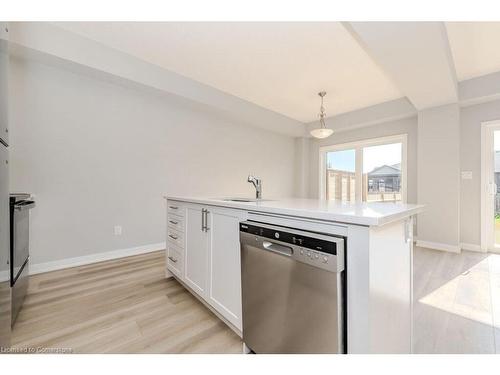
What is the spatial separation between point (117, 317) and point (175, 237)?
0.72 m

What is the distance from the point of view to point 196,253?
175 centimetres

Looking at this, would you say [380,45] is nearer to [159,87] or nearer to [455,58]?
[455,58]

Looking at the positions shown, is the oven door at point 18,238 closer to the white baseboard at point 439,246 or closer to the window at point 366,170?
the window at point 366,170

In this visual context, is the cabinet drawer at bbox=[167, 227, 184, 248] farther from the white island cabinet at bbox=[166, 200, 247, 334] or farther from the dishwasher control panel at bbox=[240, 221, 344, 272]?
the dishwasher control panel at bbox=[240, 221, 344, 272]

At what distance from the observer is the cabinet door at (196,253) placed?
165 centimetres

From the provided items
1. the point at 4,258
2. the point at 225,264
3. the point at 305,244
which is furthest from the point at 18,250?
the point at 305,244

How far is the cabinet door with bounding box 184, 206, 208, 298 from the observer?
5.43ft

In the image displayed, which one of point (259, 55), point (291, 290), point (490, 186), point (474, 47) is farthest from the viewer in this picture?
point (490, 186)

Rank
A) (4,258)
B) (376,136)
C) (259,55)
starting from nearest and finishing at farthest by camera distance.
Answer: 1. (4,258)
2. (259,55)
3. (376,136)

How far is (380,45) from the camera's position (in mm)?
2088

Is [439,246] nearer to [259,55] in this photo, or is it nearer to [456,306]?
[456,306]

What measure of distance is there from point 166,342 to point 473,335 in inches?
76.9

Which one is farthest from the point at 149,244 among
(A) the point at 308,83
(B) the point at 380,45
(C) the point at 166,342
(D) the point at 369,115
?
(D) the point at 369,115

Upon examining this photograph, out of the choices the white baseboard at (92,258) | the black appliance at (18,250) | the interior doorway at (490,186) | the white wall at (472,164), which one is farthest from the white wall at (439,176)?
the black appliance at (18,250)
